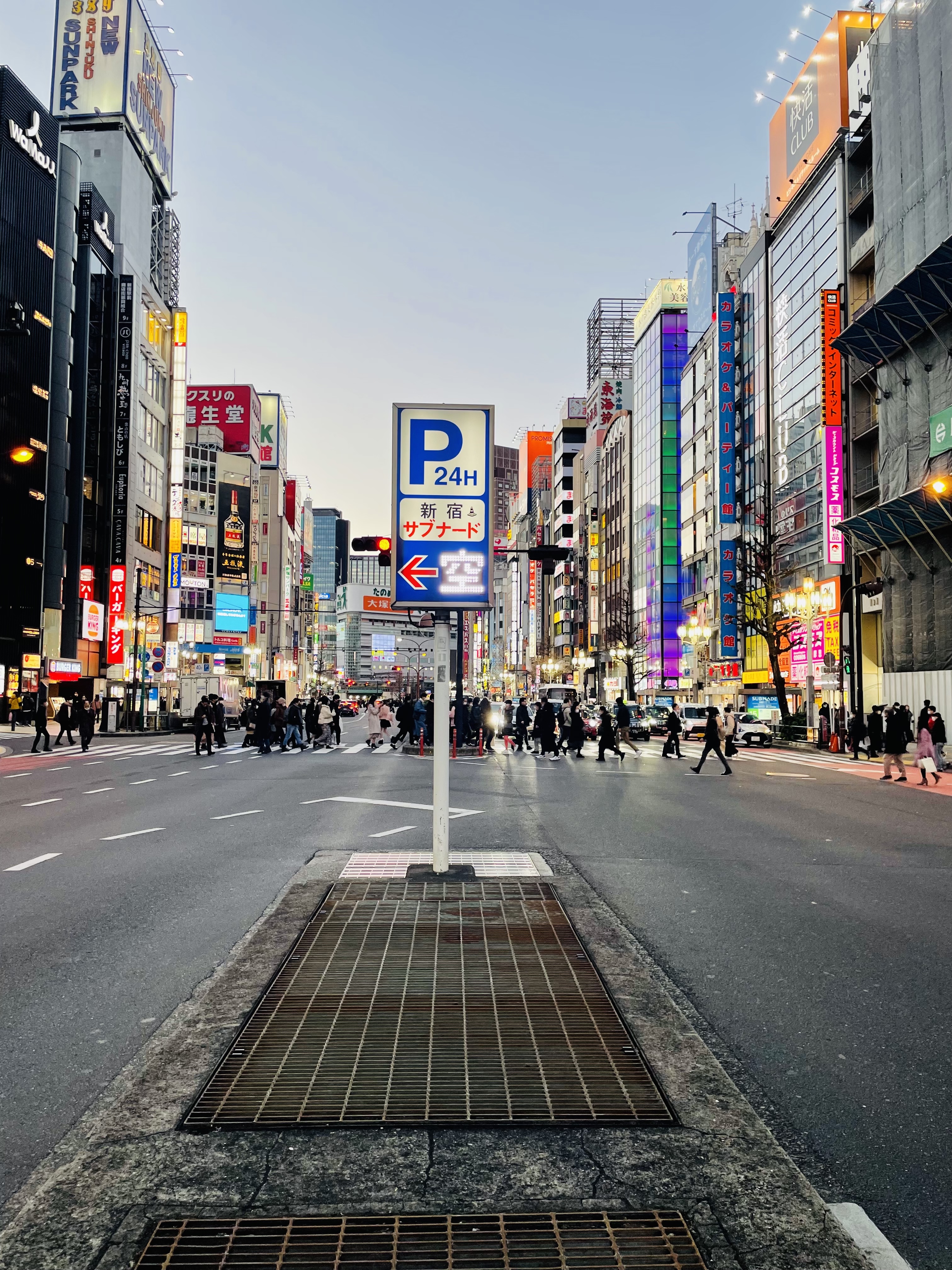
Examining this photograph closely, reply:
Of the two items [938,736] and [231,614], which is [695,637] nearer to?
[938,736]

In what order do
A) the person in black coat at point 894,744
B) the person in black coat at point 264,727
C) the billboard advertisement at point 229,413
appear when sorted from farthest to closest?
the billboard advertisement at point 229,413 → the person in black coat at point 264,727 → the person in black coat at point 894,744

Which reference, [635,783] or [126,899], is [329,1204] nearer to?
[126,899]

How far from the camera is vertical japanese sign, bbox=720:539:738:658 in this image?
2699 inches

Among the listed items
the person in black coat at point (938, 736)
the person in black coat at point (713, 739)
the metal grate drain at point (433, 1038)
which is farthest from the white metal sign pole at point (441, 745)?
the person in black coat at point (938, 736)

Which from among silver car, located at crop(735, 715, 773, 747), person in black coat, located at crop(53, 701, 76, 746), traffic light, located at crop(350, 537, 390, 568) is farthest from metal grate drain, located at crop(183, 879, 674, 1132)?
silver car, located at crop(735, 715, 773, 747)

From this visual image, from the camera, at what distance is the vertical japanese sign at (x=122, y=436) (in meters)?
74.2

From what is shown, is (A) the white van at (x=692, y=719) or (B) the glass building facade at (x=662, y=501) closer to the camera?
(A) the white van at (x=692, y=719)

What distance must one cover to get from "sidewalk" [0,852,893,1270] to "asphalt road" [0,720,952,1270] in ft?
0.85

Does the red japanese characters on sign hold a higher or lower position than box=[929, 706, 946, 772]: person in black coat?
higher

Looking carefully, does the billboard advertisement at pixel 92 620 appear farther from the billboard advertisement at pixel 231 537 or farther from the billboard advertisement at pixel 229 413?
the billboard advertisement at pixel 229 413

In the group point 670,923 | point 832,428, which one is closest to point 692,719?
point 832,428

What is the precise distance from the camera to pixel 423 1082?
13.1 ft

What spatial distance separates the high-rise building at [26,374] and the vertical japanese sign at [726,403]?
148ft

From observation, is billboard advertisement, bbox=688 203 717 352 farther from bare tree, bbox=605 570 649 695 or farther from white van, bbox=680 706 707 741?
white van, bbox=680 706 707 741
